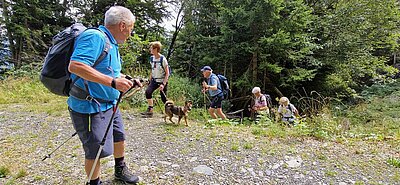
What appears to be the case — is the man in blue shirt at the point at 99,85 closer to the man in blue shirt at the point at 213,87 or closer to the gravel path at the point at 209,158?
the gravel path at the point at 209,158

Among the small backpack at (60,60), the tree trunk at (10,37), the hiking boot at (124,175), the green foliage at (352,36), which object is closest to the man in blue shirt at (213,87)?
the hiking boot at (124,175)

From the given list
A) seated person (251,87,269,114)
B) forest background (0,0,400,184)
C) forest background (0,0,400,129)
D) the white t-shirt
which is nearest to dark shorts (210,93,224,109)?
forest background (0,0,400,184)

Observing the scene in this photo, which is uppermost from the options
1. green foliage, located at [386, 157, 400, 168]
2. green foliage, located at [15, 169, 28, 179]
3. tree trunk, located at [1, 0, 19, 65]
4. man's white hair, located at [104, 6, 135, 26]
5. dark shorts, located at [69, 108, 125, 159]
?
tree trunk, located at [1, 0, 19, 65]

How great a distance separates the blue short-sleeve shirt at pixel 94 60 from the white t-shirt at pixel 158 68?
3.17 meters

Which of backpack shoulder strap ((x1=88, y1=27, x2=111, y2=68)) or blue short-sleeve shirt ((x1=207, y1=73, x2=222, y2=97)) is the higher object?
backpack shoulder strap ((x1=88, y1=27, x2=111, y2=68))

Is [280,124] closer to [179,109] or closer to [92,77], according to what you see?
[179,109]

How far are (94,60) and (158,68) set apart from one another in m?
3.65

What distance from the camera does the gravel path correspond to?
3.04 metres

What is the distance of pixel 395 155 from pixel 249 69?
22.9 ft

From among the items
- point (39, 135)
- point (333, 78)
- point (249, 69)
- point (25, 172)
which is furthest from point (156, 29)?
point (25, 172)

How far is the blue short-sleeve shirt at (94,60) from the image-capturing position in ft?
5.96

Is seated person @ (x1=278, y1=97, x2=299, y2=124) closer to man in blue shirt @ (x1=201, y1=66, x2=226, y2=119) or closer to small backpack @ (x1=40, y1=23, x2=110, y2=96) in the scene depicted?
man in blue shirt @ (x1=201, y1=66, x2=226, y2=119)

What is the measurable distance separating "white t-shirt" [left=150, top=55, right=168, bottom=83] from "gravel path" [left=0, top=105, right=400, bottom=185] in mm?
1235

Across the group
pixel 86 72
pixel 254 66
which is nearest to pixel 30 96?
pixel 86 72
